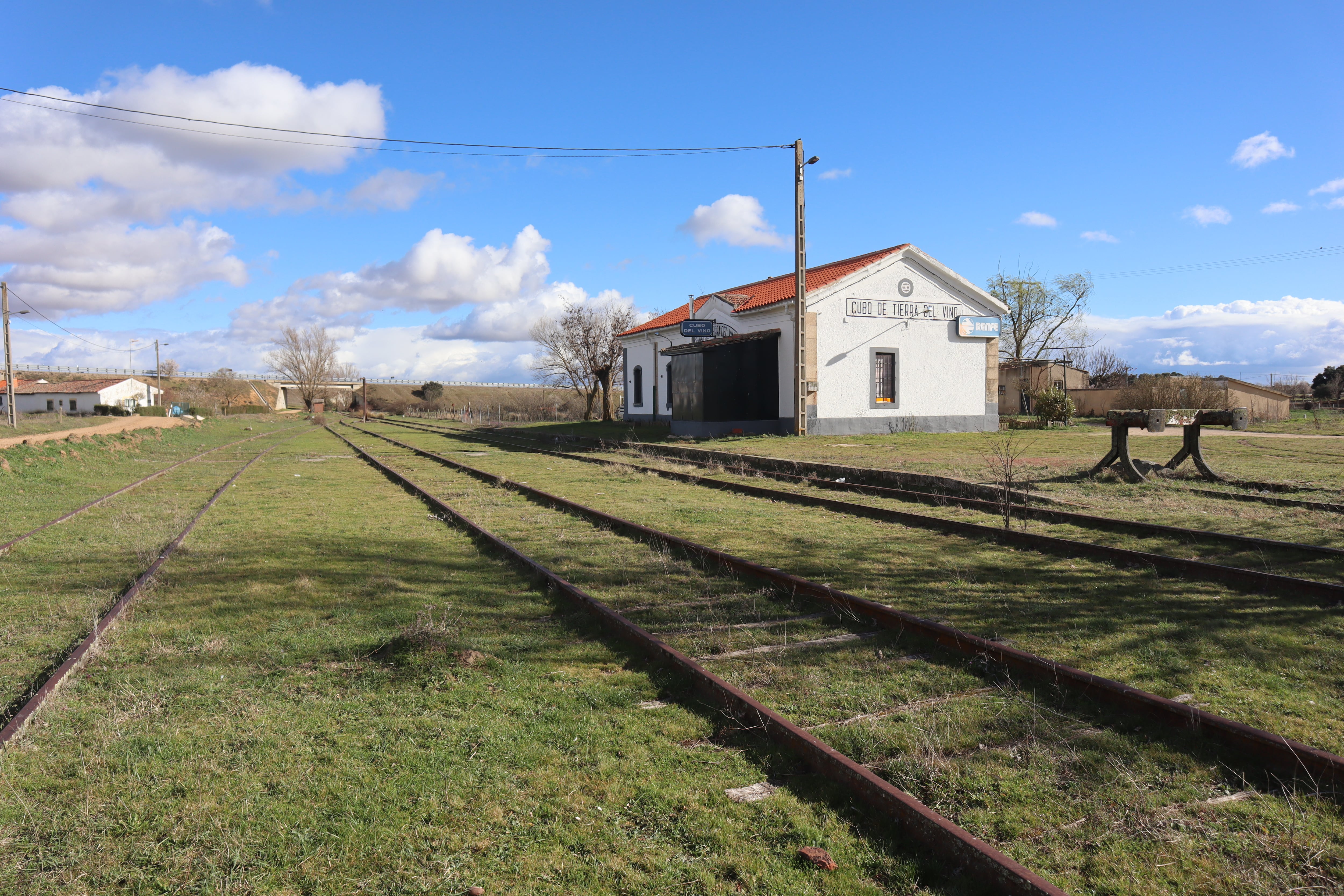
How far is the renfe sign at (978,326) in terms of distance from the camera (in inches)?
1171

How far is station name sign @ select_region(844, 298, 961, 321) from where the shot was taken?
91.8 feet

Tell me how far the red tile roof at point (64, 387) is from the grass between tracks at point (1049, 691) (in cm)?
9829

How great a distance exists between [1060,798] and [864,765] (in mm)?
753

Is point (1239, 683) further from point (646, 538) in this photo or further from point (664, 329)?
point (664, 329)

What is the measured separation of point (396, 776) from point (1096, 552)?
6676 millimetres

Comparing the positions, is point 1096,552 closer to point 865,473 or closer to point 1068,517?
point 1068,517

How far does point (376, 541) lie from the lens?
9086mm

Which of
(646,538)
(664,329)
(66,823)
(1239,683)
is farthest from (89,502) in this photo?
(664,329)

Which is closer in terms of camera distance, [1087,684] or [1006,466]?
[1087,684]

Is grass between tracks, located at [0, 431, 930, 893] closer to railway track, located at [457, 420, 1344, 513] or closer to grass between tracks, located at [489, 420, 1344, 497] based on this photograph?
railway track, located at [457, 420, 1344, 513]

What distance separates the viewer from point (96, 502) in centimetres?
1284

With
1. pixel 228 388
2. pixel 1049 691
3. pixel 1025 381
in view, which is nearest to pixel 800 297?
pixel 1049 691

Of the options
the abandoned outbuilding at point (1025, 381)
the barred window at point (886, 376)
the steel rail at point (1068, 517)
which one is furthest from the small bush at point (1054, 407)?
the steel rail at point (1068, 517)

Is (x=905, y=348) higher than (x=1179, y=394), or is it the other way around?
(x=905, y=348)
